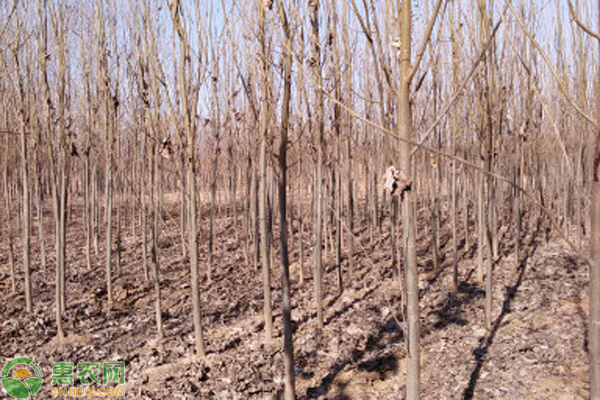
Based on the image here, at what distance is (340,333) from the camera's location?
201 inches

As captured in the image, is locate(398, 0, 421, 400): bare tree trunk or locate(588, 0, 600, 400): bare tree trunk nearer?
locate(588, 0, 600, 400): bare tree trunk

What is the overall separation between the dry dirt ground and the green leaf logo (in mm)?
97

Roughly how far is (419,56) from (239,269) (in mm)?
6655

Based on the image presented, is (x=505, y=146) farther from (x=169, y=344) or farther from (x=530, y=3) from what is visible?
(x=169, y=344)

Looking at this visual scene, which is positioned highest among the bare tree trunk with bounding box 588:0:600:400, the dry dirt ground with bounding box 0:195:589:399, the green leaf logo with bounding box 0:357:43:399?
the bare tree trunk with bounding box 588:0:600:400

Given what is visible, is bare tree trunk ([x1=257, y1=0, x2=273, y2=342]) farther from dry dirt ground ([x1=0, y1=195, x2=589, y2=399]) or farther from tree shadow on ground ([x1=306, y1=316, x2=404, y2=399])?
tree shadow on ground ([x1=306, y1=316, x2=404, y2=399])

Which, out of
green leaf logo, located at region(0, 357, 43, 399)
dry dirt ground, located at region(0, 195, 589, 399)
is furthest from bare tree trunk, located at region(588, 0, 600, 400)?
green leaf logo, located at region(0, 357, 43, 399)

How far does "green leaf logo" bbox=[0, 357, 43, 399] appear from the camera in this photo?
414 cm

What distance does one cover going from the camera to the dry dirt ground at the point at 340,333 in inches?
157

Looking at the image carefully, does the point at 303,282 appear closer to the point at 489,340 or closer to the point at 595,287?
the point at 489,340

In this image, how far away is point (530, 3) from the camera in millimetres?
5781

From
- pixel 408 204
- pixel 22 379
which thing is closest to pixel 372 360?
pixel 408 204

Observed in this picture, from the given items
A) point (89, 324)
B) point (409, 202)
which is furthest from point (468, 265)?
point (409, 202)

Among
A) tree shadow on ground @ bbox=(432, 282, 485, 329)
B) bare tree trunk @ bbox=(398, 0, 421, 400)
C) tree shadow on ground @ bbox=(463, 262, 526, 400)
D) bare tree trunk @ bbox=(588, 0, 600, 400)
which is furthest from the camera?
tree shadow on ground @ bbox=(432, 282, 485, 329)
